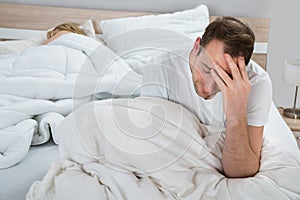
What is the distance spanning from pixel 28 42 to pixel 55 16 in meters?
0.36

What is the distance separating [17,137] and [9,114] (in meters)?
0.13

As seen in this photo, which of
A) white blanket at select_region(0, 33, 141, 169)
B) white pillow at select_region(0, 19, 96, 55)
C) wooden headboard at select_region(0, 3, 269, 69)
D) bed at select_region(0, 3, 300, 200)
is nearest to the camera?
bed at select_region(0, 3, 300, 200)

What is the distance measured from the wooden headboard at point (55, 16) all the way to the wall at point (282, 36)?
0.25 feet

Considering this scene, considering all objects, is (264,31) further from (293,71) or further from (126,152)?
(126,152)

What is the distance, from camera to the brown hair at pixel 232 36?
4.76ft

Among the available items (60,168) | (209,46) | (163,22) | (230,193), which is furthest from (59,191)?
(163,22)

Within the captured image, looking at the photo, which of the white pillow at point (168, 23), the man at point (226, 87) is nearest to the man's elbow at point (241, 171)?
the man at point (226, 87)

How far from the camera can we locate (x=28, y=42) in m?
2.65

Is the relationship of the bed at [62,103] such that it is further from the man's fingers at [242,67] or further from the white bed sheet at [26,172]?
the man's fingers at [242,67]

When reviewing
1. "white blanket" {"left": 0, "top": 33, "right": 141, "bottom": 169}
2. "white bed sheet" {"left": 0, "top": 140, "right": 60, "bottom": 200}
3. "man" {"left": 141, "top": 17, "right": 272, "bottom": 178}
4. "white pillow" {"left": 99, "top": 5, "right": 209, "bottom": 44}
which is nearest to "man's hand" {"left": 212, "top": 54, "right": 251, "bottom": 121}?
"man" {"left": 141, "top": 17, "right": 272, "bottom": 178}

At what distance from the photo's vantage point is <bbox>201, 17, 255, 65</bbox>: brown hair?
1450 mm

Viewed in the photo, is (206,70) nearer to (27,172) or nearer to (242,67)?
(242,67)

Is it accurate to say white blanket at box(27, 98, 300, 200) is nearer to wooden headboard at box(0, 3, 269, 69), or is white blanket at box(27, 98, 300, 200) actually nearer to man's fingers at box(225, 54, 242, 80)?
man's fingers at box(225, 54, 242, 80)

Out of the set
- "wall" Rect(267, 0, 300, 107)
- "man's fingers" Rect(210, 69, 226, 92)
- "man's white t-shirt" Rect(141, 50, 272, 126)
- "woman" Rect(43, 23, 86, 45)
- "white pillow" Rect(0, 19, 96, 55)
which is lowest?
"wall" Rect(267, 0, 300, 107)
